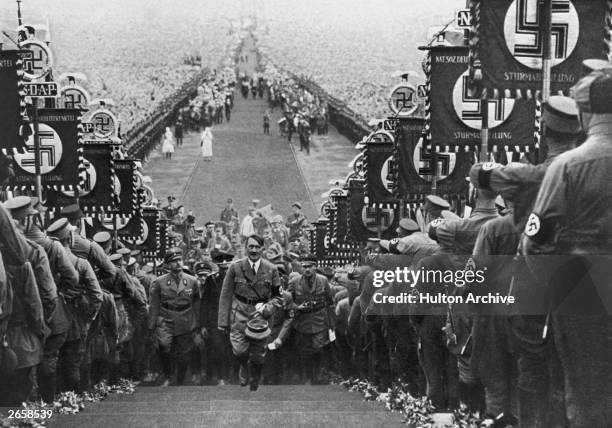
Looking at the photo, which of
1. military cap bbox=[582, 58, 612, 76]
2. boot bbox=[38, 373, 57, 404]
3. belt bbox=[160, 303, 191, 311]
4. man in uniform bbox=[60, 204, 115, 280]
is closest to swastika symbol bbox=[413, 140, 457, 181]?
belt bbox=[160, 303, 191, 311]

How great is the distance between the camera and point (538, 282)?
5.81 m

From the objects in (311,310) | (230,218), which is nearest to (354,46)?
(230,218)

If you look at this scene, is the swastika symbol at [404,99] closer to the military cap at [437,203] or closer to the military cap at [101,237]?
the military cap at [101,237]

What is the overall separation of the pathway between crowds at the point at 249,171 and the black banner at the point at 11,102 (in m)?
30.7

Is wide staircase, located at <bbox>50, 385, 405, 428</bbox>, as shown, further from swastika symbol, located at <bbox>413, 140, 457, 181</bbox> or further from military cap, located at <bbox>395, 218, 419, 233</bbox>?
swastika symbol, located at <bbox>413, 140, 457, 181</bbox>

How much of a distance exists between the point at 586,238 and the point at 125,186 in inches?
705

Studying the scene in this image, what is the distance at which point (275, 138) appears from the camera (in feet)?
226

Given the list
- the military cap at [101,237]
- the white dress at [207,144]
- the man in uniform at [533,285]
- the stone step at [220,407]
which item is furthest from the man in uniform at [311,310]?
the white dress at [207,144]

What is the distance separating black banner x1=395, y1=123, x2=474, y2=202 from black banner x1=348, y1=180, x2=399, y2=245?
4.05 meters

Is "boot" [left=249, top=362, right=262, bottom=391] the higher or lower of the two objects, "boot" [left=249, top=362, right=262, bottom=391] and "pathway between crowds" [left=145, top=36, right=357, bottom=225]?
the higher

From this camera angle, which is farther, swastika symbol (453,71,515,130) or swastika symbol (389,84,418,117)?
swastika symbol (389,84,418,117)

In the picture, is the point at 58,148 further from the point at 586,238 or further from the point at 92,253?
the point at 586,238

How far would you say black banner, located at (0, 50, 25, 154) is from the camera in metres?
13.9

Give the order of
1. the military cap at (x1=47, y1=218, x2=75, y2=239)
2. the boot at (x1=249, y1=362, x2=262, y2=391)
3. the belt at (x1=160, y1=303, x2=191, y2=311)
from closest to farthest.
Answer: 1. the military cap at (x1=47, y1=218, x2=75, y2=239)
2. the boot at (x1=249, y1=362, x2=262, y2=391)
3. the belt at (x1=160, y1=303, x2=191, y2=311)
